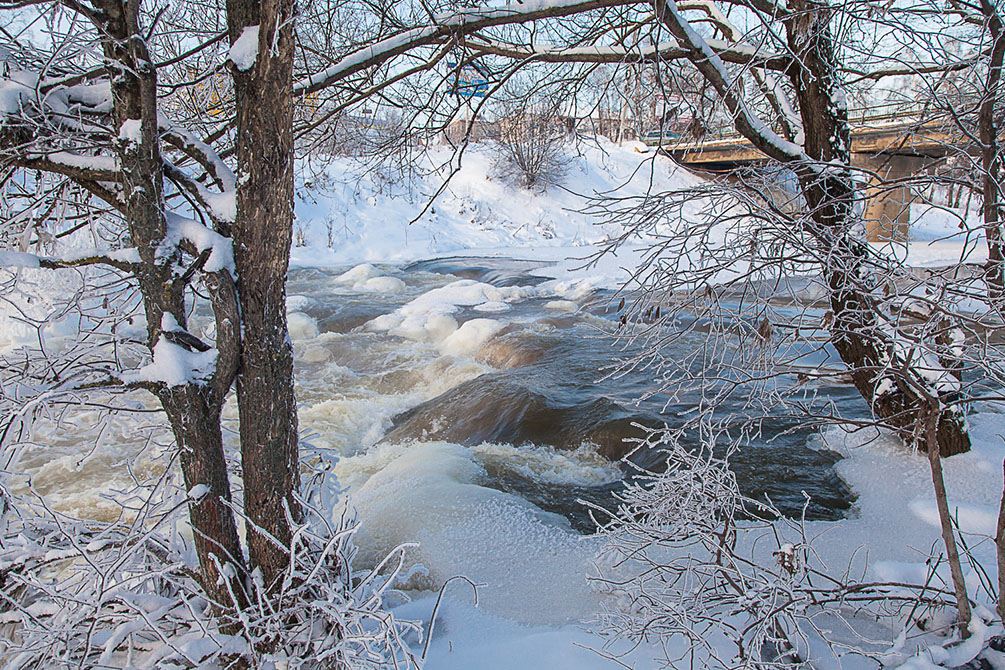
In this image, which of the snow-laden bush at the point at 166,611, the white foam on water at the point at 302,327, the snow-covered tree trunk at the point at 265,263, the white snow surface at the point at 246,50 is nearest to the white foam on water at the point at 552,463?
the snow-laden bush at the point at 166,611

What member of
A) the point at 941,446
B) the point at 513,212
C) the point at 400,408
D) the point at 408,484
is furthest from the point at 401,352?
the point at 513,212

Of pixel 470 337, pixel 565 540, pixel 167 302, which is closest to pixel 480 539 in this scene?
pixel 565 540

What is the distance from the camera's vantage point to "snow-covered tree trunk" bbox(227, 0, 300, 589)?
7.30ft

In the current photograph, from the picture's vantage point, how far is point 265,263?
2.35 meters

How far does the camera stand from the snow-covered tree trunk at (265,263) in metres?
2.22

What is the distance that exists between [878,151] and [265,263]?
325cm

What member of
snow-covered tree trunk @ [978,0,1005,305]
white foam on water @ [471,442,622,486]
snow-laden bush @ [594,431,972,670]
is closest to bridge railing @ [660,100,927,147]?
snow-covered tree trunk @ [978,0,1005,305]

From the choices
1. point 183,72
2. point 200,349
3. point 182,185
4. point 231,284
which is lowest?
point 200,349

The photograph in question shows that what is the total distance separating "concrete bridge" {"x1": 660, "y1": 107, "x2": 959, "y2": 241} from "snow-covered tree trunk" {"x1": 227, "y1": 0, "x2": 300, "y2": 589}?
6.19 ft

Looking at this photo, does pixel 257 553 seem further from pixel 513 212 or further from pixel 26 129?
pixel 513 212

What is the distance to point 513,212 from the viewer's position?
25.2 meters

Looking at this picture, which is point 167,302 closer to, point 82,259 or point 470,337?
point 82,259

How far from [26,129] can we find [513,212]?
921 inches

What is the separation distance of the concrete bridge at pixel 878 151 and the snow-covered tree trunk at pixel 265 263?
1886mm
